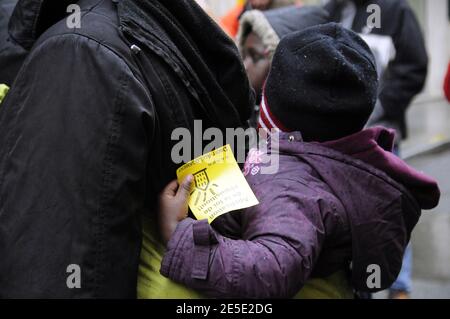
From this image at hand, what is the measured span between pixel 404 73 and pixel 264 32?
5.11 feet

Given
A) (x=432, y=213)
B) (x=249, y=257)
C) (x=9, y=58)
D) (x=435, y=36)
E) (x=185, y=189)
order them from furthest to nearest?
(x=435, y=36)
(x=432, y=213)
(x=9, y=58)
(x=185, y=189)
(x=249, y=257)

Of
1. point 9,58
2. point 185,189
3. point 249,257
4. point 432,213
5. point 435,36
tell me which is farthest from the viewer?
point 435,36

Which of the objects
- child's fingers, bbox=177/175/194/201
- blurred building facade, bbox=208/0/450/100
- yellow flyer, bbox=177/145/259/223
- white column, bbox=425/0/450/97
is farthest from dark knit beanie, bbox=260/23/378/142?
white column, bbox=425/0/450/97

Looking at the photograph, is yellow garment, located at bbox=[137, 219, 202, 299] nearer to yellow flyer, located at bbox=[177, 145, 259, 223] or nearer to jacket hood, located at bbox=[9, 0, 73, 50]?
yellow flyer, located at bbox=[177, 145, 259, 223]

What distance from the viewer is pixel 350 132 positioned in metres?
1.81

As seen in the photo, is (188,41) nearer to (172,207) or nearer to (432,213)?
(172,207)

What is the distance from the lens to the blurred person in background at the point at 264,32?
293 centimetres

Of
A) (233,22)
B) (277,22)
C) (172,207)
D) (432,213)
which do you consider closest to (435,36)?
(432,213)

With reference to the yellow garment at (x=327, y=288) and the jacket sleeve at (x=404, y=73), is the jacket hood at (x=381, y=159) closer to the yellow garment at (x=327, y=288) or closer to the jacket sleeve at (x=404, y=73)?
the yellow garment at (x=327, y=288)

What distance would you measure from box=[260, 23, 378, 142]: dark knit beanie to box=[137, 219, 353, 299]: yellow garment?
0.42 meters

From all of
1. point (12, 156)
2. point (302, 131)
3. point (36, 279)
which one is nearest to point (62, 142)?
point (12, 156)

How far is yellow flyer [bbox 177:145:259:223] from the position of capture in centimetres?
162

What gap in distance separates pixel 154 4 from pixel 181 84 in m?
0.22

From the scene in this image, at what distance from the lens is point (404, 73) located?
13.8ft
